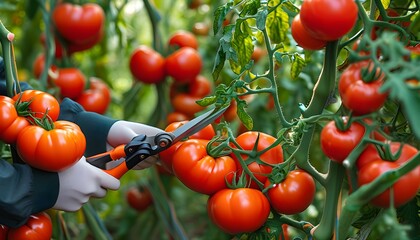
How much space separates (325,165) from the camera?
1.69 meters

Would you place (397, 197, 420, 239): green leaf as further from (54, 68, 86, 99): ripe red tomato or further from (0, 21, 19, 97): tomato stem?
(54, 68, 86, 99): ripe red tomato

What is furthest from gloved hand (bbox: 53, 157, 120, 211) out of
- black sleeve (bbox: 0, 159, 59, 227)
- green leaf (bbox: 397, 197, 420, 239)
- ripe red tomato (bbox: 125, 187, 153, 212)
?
ripe red tomato (bbox: 125, 187, 153, 212)

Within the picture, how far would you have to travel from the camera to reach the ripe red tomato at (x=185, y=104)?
5.44 ft

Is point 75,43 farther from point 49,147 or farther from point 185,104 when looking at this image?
point 49,147

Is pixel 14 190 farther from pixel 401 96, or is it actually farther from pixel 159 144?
pixel 401 96

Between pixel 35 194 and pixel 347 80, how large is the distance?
493 millimetres

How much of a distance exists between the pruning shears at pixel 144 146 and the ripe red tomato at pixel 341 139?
0.78 ft

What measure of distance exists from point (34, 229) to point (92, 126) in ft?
0.68

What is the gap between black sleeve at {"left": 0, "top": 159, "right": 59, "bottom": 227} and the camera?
3.01ft

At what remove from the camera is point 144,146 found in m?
0.97

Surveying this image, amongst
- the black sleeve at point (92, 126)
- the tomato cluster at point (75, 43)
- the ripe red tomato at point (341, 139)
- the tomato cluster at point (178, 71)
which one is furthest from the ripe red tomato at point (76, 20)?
the ripe red tomato at point (341, 139)

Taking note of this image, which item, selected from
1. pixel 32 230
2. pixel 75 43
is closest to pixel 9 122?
pixel 32 230

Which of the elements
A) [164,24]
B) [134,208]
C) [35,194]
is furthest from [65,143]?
[164,24]

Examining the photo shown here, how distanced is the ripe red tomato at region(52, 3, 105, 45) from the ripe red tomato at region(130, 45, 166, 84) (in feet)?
0.44
